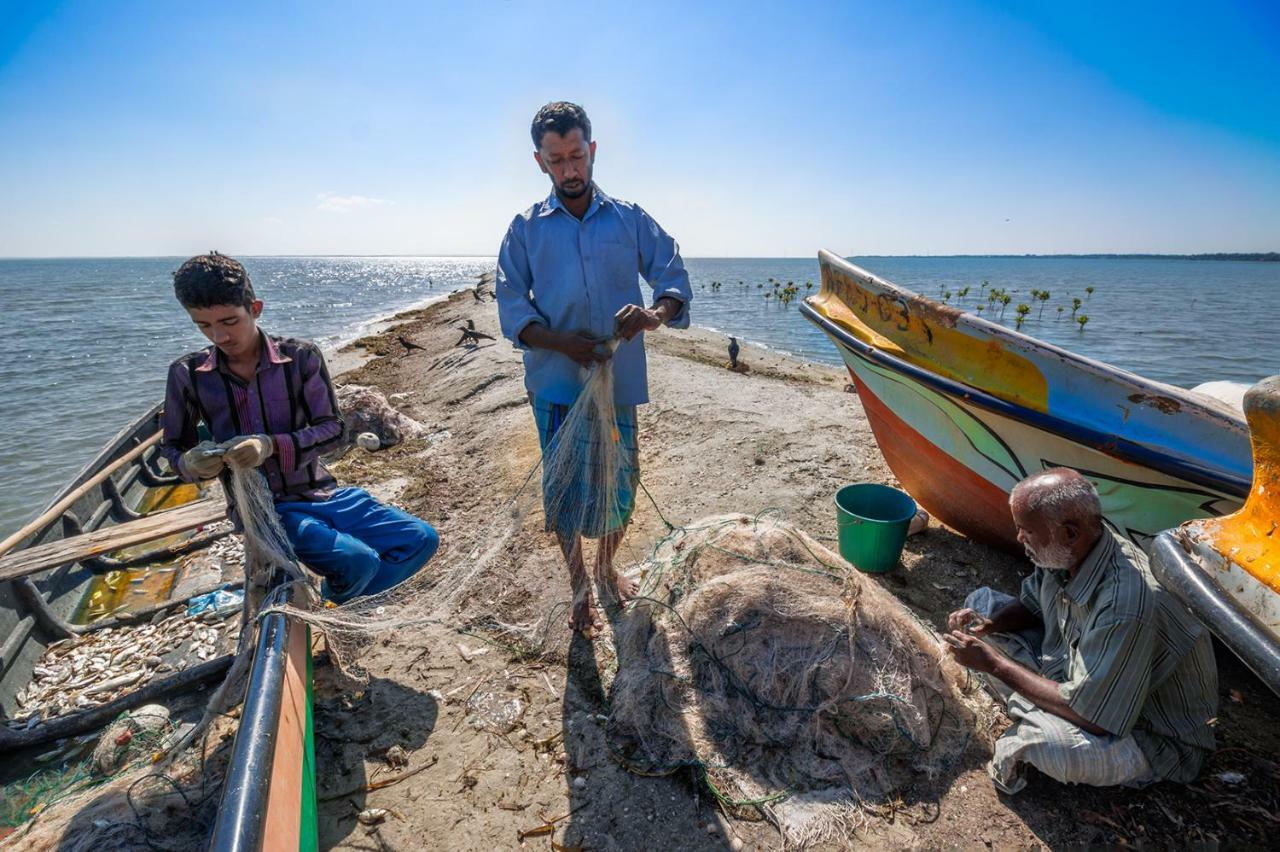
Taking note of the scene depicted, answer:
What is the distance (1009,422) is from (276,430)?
3904 millimetres

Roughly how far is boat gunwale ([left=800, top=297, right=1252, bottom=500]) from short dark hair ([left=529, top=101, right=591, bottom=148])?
2.59 m

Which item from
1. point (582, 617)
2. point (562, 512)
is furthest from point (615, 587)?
point (562, 512)

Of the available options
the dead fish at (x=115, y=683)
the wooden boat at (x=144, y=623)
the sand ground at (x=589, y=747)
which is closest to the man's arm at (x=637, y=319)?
the sand ground at (x=589, y=747)

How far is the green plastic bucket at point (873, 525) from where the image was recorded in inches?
145

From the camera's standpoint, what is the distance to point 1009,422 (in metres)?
3.48

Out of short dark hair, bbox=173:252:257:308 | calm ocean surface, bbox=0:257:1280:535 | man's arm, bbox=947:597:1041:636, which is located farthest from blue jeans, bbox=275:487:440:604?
calm ocean surface, bbox=0:257:1280:535

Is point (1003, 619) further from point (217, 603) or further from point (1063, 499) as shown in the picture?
point (217, 603)

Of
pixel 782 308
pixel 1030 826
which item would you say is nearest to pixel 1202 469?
pixel 1030 826

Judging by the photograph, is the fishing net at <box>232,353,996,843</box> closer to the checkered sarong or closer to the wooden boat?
the checkered sarong

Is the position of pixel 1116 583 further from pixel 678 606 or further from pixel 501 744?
pixel 501 744

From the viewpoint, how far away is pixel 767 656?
266 cm

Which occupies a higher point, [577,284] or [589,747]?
[577,284]

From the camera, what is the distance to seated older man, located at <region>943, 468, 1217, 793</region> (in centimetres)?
203

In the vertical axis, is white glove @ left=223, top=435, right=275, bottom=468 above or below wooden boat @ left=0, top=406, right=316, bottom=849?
above
